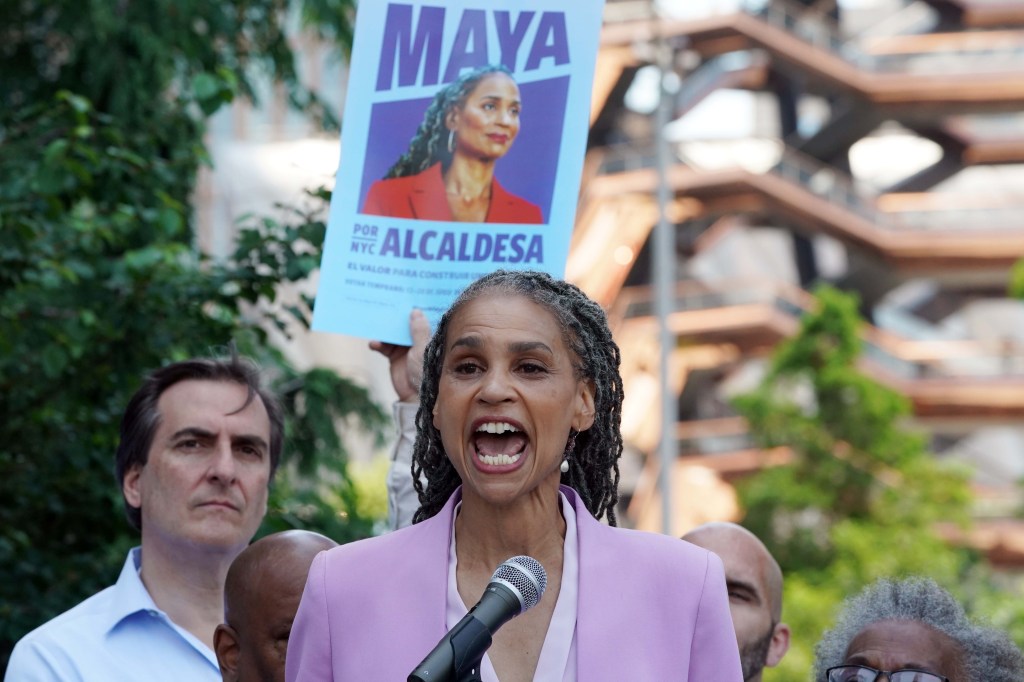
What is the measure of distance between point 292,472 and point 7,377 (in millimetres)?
1847

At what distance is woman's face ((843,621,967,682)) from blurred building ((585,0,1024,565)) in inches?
1181

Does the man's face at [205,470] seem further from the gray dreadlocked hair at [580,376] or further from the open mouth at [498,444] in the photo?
the open mouth at [498,444]

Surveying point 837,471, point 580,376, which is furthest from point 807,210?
point 580,376

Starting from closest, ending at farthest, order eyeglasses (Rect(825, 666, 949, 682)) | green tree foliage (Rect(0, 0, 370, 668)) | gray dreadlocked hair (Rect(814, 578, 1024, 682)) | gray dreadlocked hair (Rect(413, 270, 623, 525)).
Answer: gray dreadlocked hair (Rect(413, 270, 623, 525))
eyeglasses (Rect(825, 666, 949, 682))
gray dreadlocked hair (Rect(814, 578, 1024, 682))
green tree foliage (Rect(0, 0, 370, 668))

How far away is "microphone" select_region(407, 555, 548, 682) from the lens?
112 inches

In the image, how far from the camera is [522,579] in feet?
9.87

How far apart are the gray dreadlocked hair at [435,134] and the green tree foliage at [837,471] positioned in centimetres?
2481

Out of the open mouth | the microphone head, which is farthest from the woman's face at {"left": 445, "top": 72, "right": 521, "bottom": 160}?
the microphone head

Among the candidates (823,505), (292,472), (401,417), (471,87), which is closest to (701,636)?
(401,417)

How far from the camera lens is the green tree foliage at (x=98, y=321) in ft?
22.0

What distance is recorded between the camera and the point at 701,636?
134 inches

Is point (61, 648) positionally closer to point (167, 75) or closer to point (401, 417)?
point (401, 417)

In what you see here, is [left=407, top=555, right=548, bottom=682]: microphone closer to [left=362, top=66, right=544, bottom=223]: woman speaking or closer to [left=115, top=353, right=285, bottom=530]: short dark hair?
[left=362, top=66, right=544, bottom=223]: woman speaking

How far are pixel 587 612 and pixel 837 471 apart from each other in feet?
89.1
